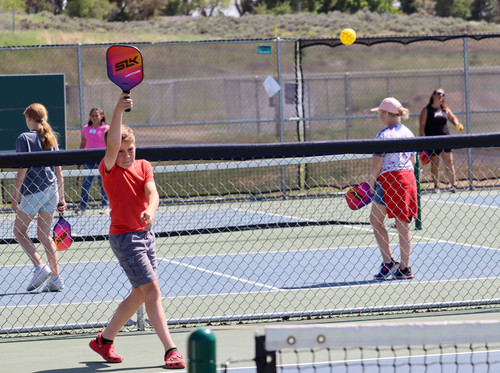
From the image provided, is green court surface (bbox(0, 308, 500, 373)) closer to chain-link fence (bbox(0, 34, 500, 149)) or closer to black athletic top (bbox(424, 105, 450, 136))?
black athletic top (bbox(424, 105, 450, 136))

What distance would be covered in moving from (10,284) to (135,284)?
3.32 metres

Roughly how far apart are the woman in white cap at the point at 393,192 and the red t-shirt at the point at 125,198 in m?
3.04

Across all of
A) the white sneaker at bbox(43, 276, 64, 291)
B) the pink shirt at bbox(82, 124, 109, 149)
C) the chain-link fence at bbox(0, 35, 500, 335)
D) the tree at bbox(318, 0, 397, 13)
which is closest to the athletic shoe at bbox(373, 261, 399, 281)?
the chain-link fence at bbox(0, 35, 500, 335)

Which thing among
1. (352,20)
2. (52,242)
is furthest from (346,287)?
(352,20)

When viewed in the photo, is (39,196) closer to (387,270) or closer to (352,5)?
(387,270)

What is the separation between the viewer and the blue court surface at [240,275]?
8.15 m

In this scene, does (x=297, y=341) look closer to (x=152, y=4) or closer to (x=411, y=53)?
(x=411, y=53)

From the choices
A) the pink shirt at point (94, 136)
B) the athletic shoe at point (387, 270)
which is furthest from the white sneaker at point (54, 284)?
the pink shirt at point (94, 136)

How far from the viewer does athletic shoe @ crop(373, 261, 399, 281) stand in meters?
8.35

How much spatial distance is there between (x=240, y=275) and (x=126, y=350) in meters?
2.88

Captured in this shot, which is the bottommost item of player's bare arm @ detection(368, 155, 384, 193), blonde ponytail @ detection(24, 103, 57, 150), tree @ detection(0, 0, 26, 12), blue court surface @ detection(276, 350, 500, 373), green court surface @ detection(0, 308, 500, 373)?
green court surface @ detection(0, 308, 500, 373)

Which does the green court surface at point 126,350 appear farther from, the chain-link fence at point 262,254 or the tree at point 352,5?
the tree at point 352,5

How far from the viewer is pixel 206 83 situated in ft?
107

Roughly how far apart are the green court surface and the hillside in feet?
99.3
